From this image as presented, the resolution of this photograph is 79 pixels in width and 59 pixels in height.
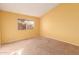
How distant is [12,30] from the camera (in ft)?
7.00

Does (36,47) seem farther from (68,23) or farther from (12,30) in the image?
(68,23)

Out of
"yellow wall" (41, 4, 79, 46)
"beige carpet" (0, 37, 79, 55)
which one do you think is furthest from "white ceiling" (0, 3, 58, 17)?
"yellow wall" (41, 4, 79, 46)

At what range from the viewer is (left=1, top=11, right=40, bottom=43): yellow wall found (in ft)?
6.78

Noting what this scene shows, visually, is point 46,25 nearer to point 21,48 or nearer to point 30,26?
point 30,26

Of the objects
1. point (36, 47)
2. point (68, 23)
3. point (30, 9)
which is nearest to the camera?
point (30, 9)

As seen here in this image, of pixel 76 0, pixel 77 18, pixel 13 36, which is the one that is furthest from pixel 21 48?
pixel 77 18

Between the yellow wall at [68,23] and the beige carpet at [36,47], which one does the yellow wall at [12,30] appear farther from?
the yellow wall at [68,23]

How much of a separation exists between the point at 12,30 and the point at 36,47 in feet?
2.08

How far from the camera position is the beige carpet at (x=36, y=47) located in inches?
80.4

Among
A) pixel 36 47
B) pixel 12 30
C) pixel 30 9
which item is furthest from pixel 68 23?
pixel 12 30

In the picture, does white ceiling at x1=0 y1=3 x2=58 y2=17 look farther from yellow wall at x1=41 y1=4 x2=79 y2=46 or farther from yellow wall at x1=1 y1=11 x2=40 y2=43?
yellow wall at x1=41 y1=4 x2=79 y2=46

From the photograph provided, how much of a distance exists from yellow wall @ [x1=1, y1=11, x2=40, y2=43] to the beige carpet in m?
0.11

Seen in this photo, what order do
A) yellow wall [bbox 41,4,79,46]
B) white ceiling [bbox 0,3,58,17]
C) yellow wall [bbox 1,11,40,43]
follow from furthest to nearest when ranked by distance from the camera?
yellow wall [bbox 41,4,79,46]
yellow wall [bbox 1,11,40,43]
white ceiling [bbox 0,3,58,17]
